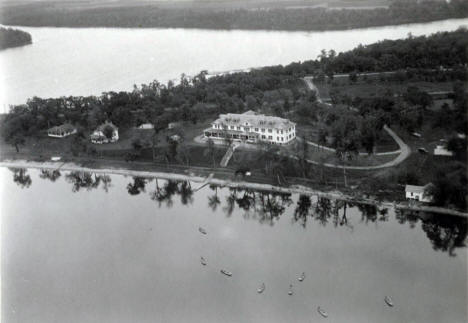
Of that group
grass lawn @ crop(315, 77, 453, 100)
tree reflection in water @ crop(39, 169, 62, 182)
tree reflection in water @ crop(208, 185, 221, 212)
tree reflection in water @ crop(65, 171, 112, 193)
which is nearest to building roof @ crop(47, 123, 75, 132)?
tree reflection in water @ crop(39, 169, 62, 182)

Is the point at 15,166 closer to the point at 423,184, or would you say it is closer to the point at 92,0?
the point at 423,184

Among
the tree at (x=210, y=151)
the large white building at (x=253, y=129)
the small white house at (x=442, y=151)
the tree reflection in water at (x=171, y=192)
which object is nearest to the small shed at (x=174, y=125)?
the large white building at (x=253, y=129)

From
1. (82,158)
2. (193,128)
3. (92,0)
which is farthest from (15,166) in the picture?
(92,0)

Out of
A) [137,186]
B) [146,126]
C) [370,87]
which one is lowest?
[137,186]

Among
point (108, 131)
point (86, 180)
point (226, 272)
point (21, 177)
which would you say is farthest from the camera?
point (108, 131)

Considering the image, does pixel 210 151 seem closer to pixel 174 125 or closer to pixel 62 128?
pixel 174 125

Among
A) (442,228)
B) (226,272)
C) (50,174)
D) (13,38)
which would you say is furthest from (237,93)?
(13,38)
